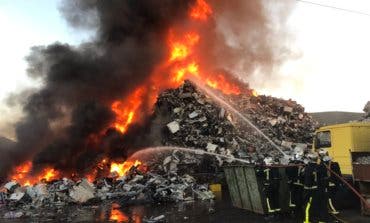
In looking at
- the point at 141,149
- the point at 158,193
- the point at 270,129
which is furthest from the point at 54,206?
the point at 270,129

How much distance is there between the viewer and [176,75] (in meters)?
31.1

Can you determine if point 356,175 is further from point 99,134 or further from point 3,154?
point 3,154

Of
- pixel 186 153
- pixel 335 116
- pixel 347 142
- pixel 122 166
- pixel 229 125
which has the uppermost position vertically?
pixel 335 116

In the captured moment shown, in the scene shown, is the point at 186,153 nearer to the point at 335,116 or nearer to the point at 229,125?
the point at 229,125

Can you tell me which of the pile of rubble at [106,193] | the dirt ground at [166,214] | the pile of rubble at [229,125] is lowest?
the dirt ground at [166,214]

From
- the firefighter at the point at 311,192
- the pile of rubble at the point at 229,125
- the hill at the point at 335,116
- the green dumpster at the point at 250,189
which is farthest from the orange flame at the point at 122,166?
the hill at the point at 335,116

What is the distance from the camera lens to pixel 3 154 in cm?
2397

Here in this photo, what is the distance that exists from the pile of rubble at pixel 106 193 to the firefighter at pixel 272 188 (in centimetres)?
581

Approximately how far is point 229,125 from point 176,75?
26.4 ft

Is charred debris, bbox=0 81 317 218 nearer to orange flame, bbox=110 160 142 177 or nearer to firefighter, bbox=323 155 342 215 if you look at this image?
orange flame, bbox=110 160 142 177

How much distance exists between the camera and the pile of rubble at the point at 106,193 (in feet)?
52.9

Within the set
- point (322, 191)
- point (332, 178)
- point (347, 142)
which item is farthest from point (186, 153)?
point (322, 191)

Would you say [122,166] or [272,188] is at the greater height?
[122,166]

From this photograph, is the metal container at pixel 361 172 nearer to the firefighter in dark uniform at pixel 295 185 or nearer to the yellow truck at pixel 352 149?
the yellow truck at pixel 352 149
